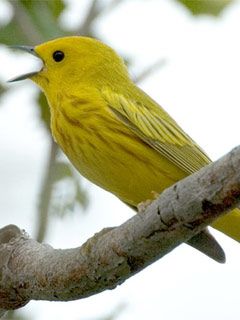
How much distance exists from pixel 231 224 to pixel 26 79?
1.30m

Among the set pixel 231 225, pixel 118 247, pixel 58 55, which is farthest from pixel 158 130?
pixel 118 247

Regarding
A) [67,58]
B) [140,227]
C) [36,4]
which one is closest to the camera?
[140,227]

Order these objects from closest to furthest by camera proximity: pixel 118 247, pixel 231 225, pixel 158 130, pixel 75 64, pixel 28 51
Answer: pixel 118 247
pixel 231 225
pixel 158 130
pixel 28 51
pixel 75 64

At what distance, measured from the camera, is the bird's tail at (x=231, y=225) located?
4309 mm

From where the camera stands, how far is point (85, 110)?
4484mm

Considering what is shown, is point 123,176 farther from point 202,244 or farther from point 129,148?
point 202,244

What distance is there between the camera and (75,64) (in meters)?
5.12

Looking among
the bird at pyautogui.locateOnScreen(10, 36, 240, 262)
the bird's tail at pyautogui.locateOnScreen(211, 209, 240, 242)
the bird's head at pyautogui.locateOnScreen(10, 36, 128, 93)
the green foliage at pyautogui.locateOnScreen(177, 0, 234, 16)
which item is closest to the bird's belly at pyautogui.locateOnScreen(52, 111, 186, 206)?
the bird at pyautogui.locateOnScreen(10, 36, 240, 262)

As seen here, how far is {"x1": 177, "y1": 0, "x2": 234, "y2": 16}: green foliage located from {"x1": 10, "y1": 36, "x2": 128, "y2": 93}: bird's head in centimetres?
84

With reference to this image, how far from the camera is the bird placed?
169 inches

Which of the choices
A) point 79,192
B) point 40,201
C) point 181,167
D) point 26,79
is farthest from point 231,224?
point 26,79

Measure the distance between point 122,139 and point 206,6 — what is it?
0.72 meters

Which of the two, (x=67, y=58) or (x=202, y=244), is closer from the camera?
(x=202, y=244)

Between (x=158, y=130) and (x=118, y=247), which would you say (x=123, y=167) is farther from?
(x=118, y=247)
